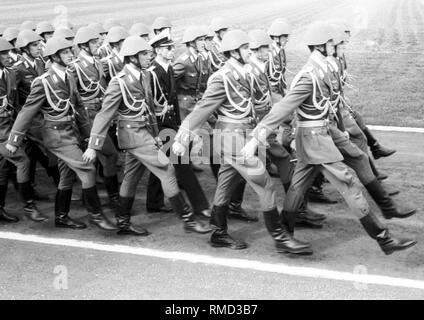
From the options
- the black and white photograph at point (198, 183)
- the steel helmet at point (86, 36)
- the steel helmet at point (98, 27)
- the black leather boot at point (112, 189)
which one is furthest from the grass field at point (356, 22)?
the black leather boot at point (112, 189)

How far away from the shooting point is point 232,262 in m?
5.94

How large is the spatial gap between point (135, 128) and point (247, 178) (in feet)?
4.15

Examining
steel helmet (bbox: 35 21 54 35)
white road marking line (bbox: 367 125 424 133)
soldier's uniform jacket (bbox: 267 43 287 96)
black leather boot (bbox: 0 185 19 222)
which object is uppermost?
steel helmet (bbox: 35 21 54 35)

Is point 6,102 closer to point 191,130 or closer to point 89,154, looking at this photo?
point 89,154

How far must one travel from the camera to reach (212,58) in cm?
877

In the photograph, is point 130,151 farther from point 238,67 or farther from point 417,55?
point 417,55

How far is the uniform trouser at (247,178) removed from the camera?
596 centimetres

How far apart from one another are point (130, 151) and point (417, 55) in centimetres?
1358

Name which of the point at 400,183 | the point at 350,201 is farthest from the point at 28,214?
the point at 400,183

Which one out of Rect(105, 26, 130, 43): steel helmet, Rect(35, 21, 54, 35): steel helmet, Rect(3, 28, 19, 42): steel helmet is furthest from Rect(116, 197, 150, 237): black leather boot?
Rect(35, 21, 54, 35): steel helmet

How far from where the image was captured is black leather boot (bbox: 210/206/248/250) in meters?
6.27

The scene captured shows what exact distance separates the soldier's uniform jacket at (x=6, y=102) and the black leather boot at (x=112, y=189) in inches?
45.6

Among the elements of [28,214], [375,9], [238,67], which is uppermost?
[238,67]

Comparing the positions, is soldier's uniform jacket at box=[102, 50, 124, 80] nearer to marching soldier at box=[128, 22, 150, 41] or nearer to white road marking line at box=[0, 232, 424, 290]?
marching soldier at box=[128, 22, 150, 41]
